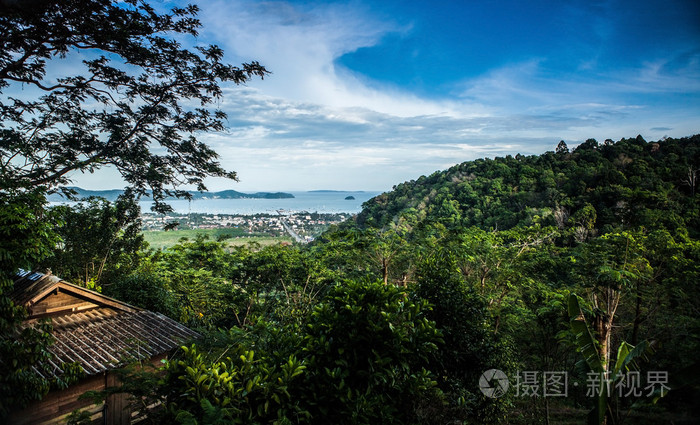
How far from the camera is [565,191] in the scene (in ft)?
91.8

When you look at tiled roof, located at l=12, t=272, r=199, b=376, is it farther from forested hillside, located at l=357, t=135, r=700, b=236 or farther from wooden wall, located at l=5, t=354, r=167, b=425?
forested hillside, located at l=357, t=135, r=700, b=236

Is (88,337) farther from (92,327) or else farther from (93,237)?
(93,237)

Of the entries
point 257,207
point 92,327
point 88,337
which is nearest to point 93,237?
point 92,327

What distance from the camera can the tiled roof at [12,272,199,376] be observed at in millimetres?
5484

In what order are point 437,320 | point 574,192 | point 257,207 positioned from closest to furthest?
1. point 437,320
2. point 574,192
3. point 257,207

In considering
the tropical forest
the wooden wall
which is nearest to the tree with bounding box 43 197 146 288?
the tropical forest

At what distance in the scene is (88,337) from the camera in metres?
6.00

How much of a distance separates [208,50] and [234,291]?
882cm

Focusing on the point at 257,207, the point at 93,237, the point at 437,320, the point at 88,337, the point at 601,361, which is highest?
the point at 93,237

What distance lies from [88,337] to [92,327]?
34 centimetres

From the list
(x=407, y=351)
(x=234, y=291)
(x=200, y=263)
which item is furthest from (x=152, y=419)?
(x=200, y=263)

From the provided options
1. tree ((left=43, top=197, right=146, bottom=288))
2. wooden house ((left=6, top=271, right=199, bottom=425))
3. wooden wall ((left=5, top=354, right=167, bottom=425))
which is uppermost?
tree ((left=43, top=197, right=146, bottom=288))

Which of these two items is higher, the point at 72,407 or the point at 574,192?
the point at 574,192

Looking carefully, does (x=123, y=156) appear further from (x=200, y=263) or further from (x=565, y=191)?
(x=565, y=191)
